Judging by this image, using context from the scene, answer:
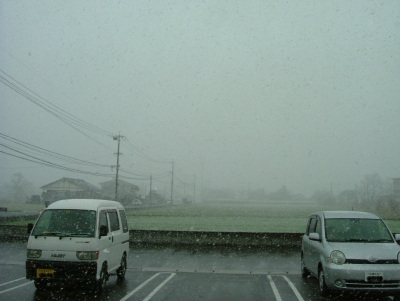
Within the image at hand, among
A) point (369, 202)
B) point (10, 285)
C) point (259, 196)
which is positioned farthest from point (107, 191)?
point (10, 285)

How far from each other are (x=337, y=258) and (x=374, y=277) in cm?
75

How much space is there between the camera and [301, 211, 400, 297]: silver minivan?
25.2 feet

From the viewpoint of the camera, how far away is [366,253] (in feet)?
26.5

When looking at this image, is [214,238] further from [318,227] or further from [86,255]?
[86,255]

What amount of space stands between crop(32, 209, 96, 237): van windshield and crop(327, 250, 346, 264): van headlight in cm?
495

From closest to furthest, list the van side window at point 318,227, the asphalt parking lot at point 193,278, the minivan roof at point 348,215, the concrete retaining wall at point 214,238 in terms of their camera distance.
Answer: the asphalt parking lot at point 193,278, the van side window at point 318,227, the minivan roof at point 348,215, the concrete retaining wall at point 214,238

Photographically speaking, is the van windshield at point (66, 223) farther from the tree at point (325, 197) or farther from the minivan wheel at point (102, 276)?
the tree at point (325, 197)

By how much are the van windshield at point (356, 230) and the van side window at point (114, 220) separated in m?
5.06

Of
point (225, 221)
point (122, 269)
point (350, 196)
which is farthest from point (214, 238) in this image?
point (350, 196)

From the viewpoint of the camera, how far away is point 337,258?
8109 mm

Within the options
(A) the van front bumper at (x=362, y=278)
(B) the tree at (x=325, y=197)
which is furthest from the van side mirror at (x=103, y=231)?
(B) the tree at (x=325, y=197)

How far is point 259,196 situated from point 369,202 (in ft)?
248

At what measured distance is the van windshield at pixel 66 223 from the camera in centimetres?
871

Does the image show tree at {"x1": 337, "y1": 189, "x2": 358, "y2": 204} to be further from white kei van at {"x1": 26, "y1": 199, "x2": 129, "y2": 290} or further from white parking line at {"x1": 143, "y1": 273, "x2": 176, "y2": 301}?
white kei van at {"x1": 26, "y1": 199, "x2": 129, "y2": 290}
